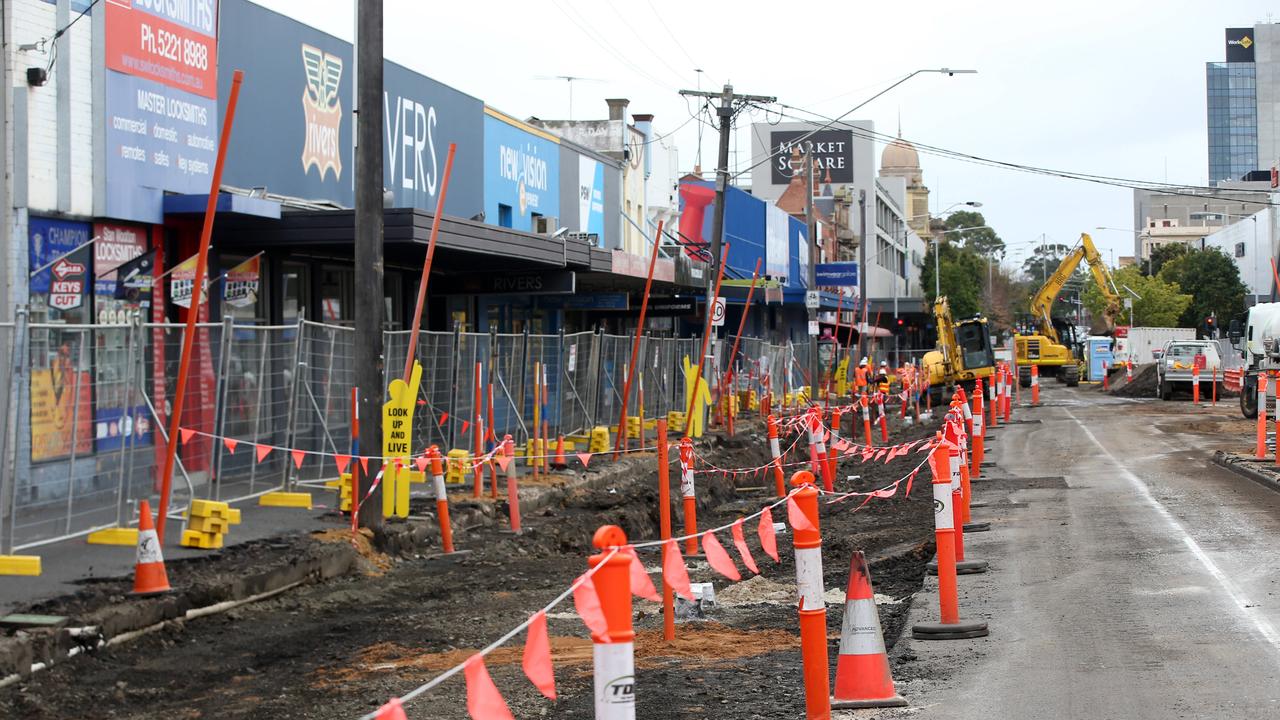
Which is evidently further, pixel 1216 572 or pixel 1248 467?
pixel 1248 467

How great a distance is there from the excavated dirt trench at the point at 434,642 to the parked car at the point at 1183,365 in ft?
112

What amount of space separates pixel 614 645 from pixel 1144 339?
76.8 metres

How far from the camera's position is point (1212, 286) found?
86188 mm

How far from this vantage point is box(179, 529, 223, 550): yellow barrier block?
12172 mm

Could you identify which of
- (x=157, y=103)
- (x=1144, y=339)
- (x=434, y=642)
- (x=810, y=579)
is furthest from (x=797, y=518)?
(x=1144, y=339)

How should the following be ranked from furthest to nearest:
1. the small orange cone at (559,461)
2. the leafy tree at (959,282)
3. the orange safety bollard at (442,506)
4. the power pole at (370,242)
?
the leafy tree at (959,282), the small orange cone at (559,461), the orange safety bollard at (442,506), the power pole at (370,242)

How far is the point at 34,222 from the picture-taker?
14.9 metres

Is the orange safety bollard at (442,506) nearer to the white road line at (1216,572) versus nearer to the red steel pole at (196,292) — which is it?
the red steel pole at (196,292)

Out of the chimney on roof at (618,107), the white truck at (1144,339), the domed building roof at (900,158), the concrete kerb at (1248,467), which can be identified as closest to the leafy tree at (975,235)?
the domed building roof at (900,158)

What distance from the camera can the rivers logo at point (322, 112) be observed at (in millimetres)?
20703

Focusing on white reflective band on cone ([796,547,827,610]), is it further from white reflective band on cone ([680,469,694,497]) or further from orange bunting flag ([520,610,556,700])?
white reflective band on cone ([680,469,694,497])

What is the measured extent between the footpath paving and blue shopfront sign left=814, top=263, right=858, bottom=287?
26133 mm

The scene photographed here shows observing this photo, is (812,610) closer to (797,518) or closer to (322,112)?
(797,518)

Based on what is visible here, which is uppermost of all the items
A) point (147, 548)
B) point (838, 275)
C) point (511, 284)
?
point (838, 275)
